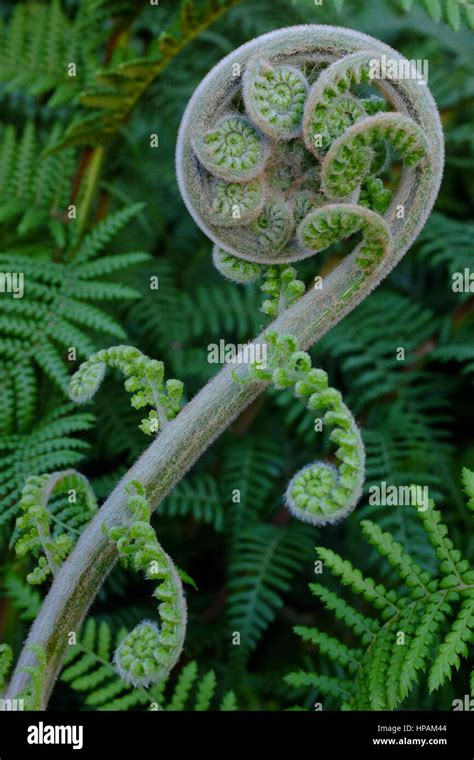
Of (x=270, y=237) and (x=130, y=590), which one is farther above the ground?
(x=270, y=237)

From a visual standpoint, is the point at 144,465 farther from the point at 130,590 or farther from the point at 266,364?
the point at 130,590

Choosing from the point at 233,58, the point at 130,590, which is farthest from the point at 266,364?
the point at 130,590

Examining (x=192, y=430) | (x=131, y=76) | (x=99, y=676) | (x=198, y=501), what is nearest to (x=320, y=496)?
(x=192, y=430)

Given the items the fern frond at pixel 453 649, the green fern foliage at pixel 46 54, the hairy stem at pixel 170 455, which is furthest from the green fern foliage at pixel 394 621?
the green fern foliage at pixel 46 54

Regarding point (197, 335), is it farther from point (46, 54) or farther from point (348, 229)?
point (348, 229)

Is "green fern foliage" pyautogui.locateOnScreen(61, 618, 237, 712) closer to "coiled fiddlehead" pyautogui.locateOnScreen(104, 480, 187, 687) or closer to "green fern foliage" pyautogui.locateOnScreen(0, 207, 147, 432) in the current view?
"coiled fiddlehead" pyautogui.locateOnScreen(104, 480, 187, 687)
